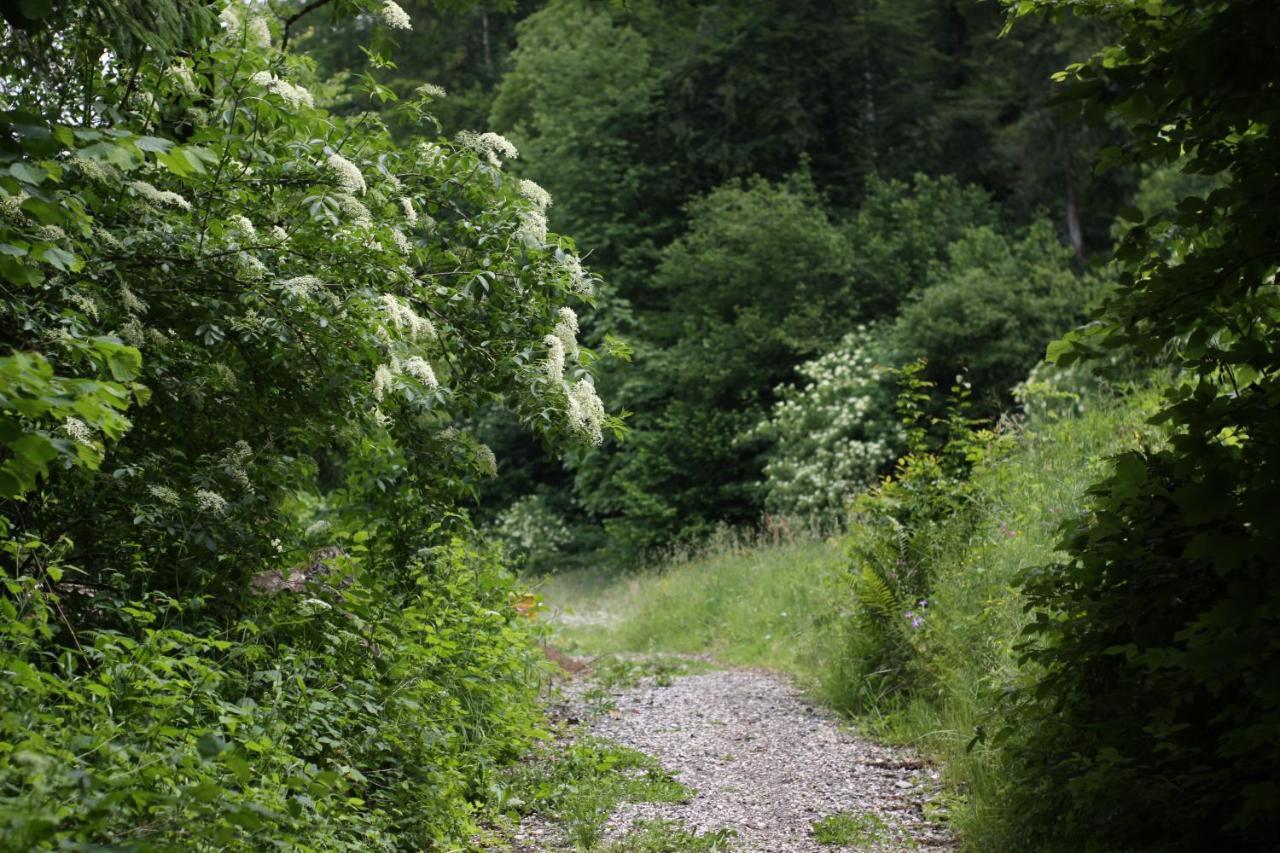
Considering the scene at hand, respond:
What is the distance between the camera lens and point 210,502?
432cm

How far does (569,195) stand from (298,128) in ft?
70.0

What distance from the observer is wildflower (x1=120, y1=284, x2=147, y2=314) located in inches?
162

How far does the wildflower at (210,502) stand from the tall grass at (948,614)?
123 inches

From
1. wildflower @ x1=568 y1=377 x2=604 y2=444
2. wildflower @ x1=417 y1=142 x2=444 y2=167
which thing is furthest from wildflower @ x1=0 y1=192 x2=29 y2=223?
wildflower @ x1=417 y1=142 x2=444 y2=167

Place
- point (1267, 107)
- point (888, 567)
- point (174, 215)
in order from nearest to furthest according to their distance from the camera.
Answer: point (1267, 107)
point (174, 215)
point (888, 567)

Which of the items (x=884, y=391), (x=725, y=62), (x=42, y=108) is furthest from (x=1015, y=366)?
(x=42, y=108)

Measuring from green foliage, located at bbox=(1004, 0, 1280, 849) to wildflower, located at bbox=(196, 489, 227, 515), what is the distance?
316 centimetres

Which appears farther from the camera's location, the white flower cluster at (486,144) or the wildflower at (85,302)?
the white flower cluster at (486,144)

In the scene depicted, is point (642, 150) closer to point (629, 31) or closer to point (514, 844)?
point (629, 31)

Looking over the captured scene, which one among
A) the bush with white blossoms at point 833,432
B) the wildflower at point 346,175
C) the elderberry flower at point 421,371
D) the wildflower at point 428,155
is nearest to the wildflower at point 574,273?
the wildflower at point 428,155

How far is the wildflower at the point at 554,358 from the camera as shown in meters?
5.10

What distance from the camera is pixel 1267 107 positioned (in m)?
3.29

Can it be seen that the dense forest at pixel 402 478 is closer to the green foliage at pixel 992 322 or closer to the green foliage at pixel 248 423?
the green foliage at pixel 248 423

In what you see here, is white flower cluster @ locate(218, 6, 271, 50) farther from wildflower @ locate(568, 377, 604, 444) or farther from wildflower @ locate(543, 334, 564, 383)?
wildflower @ locate(568, 377, 604, 444)
